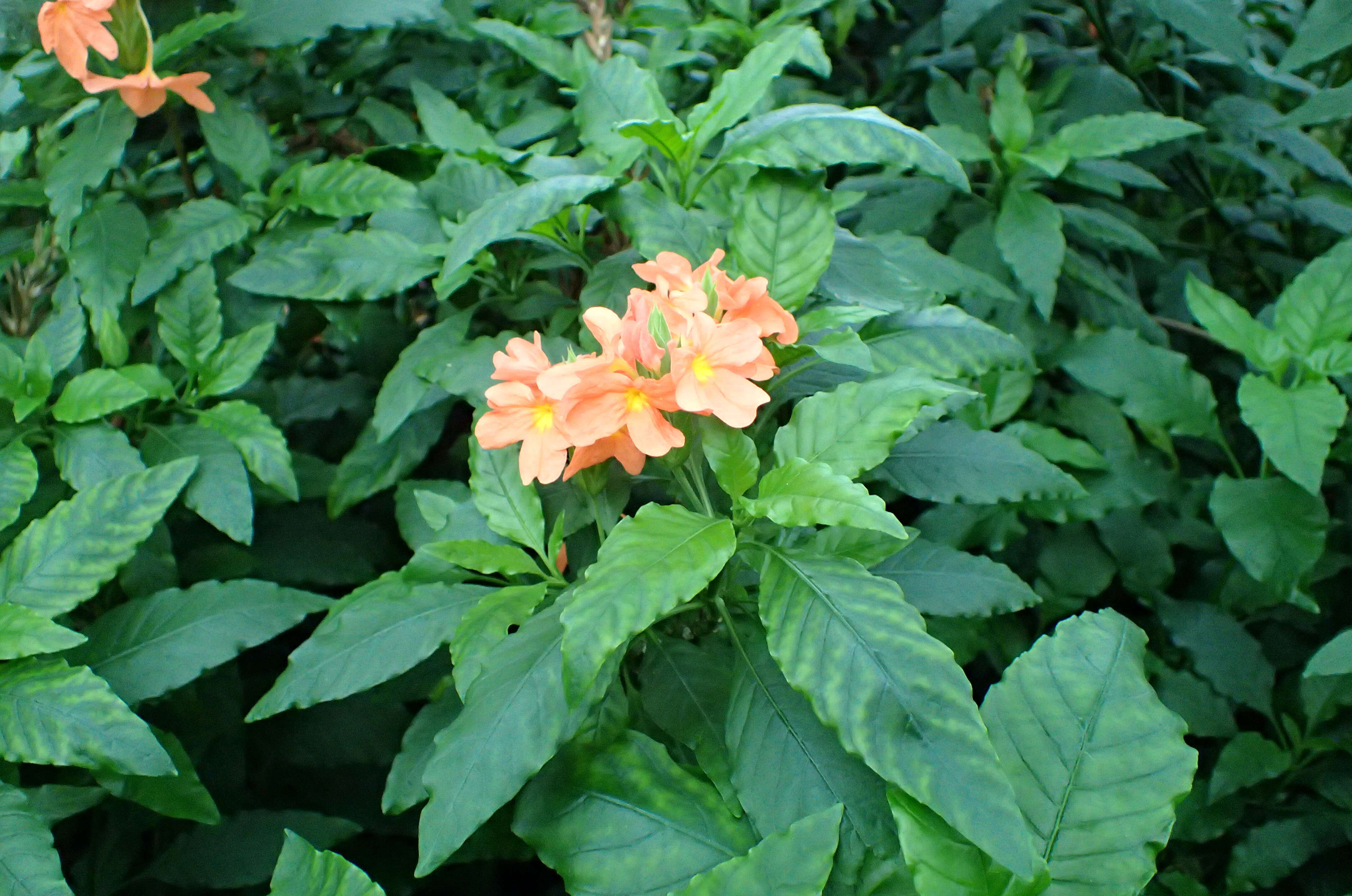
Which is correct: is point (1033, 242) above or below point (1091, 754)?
above

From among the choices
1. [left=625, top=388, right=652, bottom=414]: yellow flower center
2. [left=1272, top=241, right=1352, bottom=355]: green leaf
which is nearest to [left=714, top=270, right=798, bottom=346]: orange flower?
[left=625, top=388, right=652, bottom=414]: yellow flower center

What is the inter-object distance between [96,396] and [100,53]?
1.53 feet

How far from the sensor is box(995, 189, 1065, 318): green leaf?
4.36ft

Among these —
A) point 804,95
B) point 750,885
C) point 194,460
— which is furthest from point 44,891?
point 804,95

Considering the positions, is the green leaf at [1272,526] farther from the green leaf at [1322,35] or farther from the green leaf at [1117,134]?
the green leaf at [1322,35]

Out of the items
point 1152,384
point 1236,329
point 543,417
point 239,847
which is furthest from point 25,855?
point 1236,329

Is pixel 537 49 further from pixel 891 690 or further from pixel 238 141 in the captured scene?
pixel 891 690

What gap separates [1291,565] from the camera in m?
1.25

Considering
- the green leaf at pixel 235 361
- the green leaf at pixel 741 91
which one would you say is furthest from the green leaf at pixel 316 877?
the green leaf at pixel 741 91

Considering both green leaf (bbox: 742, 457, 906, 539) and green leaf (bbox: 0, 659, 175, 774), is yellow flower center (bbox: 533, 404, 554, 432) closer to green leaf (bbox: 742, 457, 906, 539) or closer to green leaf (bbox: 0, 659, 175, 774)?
green leaf (bbox: 742, 457, 906, 539)

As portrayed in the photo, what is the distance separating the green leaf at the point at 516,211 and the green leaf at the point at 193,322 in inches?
17.7

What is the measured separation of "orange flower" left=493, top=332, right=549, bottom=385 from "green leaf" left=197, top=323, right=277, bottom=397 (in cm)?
52

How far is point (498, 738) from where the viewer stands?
724 mm

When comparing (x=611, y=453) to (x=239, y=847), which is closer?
(x=611, y=453)
